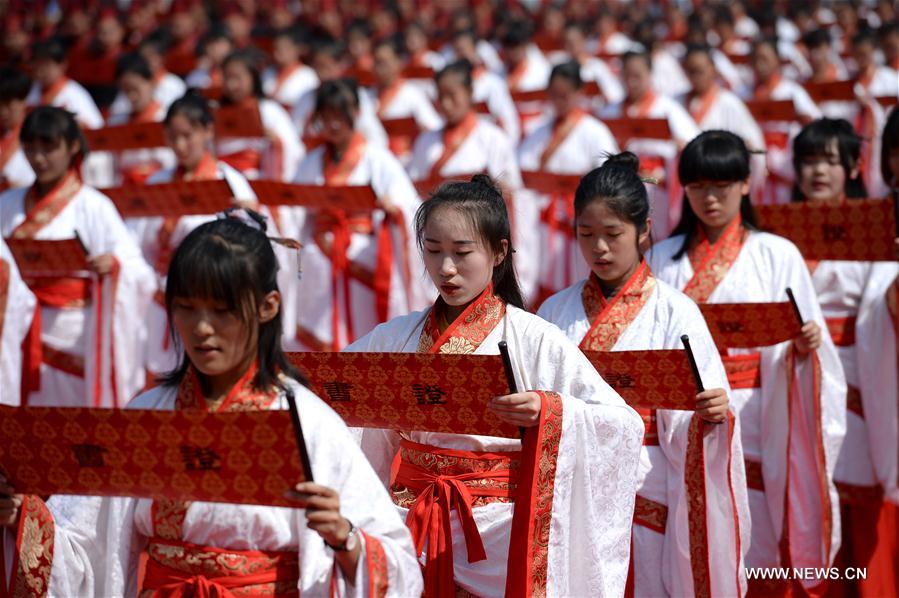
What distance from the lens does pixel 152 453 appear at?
9.25 ft

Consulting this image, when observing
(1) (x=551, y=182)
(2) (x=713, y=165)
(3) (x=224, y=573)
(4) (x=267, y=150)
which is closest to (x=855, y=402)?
(2) (x=713, y=165)

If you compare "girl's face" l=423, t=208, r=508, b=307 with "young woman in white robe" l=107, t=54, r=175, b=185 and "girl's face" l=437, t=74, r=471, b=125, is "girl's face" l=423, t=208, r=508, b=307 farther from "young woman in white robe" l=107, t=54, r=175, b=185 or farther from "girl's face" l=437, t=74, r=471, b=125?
"young woman in white robe" l=107, t=54, r=175, b=185

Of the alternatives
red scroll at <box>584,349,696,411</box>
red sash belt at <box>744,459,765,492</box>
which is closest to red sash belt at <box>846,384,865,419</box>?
red sash belt at <box>744,459,765,492</box>

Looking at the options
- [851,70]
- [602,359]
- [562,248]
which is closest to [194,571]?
[602,359]

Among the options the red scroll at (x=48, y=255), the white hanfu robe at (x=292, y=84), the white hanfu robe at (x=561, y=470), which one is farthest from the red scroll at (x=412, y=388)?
the white hanfu robe at (x=292, y=84)

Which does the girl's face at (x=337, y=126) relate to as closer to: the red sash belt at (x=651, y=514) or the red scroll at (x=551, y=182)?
the red scroll at (x=551, y=182)

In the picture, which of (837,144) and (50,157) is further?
(50,157)

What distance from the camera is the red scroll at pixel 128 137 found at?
27.4 ft

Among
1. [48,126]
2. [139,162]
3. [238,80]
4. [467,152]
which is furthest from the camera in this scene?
[139,162]

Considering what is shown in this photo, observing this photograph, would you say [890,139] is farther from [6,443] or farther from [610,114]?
[610,114]

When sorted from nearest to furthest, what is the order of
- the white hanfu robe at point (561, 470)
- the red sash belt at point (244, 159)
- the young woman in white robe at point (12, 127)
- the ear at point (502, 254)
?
1. the white hanfu robe at point (561, 470)
2. the ear at point (502, 254)
3. the young woman in white robe at point (12, 127)
4. the red sash belt at point (244, 159)

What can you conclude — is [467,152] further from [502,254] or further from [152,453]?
[152,453]

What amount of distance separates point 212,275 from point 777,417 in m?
2.93

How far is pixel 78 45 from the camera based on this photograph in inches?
642
